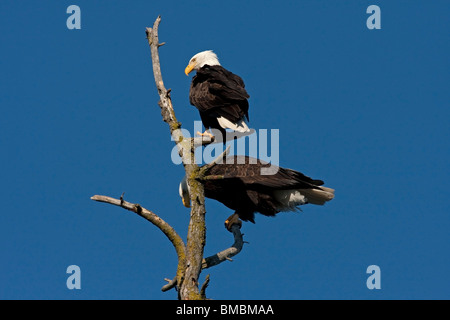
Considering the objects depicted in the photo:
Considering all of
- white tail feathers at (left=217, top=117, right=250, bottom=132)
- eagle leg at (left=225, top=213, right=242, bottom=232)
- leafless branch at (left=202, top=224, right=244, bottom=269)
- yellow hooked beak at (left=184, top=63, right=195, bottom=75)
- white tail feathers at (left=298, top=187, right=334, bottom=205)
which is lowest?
leafless branch at (left=202, top=224, right=244, bottom=269)

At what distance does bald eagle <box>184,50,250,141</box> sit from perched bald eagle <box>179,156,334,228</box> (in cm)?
67

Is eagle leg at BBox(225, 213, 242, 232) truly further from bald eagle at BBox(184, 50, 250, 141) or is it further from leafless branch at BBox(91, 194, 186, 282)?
leafless branch at BBox(91, 194, 186, 282)

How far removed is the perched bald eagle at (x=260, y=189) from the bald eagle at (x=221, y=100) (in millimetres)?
669

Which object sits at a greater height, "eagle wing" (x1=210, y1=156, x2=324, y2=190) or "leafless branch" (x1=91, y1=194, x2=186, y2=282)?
"eagle wing" (x1=210, y1=156, x2=324, y2=190)

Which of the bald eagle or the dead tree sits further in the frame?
the bald eagle

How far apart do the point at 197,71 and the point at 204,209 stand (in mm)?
4168

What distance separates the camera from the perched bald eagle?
983cm

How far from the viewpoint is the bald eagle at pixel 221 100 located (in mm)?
10445

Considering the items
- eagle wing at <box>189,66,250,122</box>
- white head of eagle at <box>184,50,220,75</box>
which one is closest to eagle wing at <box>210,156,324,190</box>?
eagle wing at <box>189,66,250,122</box>

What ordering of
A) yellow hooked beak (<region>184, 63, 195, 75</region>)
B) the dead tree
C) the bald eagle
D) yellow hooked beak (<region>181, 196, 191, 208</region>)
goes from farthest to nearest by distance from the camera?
yellow hooked beak (<region>184, 63, 195, 75</region>) → the bald eagle → yellow hooked beak (<region>181, 196, 191, 208</region>) → the dead tree

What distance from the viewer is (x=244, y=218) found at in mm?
10156

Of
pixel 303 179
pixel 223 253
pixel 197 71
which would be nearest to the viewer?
pixel 223 253
